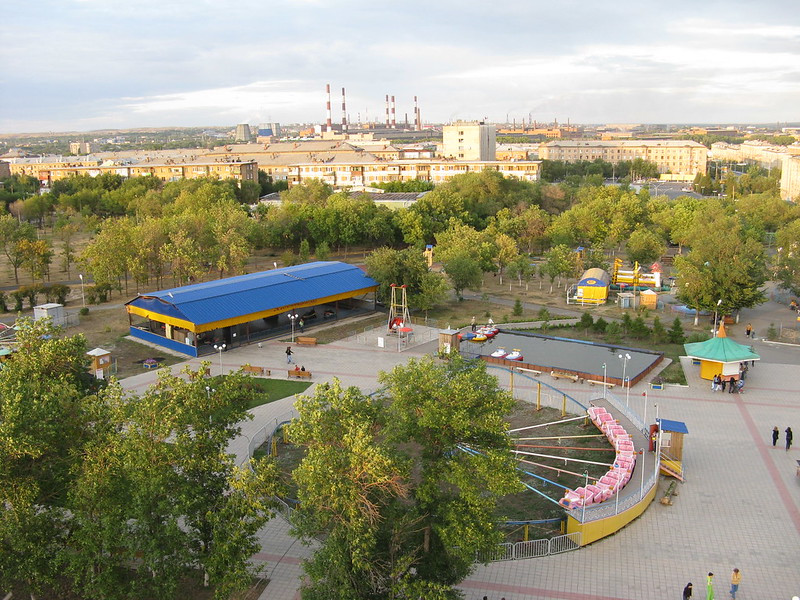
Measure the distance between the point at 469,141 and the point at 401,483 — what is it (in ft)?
325

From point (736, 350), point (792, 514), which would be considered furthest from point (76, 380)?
point (736, 350)

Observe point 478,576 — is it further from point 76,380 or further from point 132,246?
point 132,246

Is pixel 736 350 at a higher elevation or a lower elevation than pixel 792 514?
higher

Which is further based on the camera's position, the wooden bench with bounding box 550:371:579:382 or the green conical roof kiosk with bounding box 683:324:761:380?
the wooden bench with bounding box 550:371:579:382

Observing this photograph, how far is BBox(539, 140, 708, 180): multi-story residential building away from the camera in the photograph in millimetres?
127562

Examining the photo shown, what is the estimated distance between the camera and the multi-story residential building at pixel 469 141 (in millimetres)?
104812

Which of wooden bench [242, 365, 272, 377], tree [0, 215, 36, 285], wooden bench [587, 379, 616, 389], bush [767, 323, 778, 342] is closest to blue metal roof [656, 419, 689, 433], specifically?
wooden bench [587, 379, 616, 389]

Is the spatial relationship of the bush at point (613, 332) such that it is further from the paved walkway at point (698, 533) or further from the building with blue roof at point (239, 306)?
the building with blue roof at point (239, 306)

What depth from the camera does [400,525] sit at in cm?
1097

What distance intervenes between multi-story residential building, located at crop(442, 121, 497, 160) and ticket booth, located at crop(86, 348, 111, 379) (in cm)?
8337

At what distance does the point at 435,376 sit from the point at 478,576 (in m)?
4.38

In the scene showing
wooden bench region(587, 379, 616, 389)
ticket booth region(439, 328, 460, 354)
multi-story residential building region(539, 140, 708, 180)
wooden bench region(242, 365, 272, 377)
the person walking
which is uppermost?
multi-story residential building region(539, 140, 708, 180)

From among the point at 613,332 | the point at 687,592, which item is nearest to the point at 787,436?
the point at 687,592

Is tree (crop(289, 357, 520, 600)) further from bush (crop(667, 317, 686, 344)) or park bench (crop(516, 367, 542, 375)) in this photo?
bush (crop(667, 317, 686, 344))
